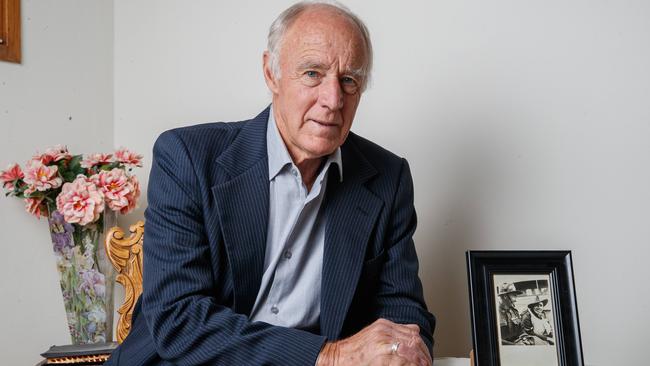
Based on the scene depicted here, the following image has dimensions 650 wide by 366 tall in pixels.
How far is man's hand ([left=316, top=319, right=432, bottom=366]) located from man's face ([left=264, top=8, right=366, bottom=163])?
1.36ft

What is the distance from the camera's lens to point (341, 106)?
143 centimetres

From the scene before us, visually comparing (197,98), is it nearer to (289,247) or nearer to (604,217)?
(289,247)

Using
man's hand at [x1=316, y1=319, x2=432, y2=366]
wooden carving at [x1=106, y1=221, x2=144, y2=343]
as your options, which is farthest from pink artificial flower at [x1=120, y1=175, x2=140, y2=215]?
man's hand at [x1=316, y1=319, x2=432, y2=366]

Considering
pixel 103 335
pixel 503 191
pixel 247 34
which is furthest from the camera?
pixel 247 34

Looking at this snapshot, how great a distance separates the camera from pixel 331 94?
1407 mm

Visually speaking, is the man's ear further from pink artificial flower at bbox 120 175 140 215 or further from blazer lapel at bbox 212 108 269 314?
pink artificial flower at bbox 120 175 140 215

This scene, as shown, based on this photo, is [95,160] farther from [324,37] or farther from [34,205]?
[324,37]

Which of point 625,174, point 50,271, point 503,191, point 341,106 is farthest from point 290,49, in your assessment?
point 50,271

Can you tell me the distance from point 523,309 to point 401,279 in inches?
12.7

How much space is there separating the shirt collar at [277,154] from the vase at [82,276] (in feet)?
2.78

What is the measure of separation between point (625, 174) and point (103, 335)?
5.41 feet

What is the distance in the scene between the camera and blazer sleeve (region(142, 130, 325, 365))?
1287 mm

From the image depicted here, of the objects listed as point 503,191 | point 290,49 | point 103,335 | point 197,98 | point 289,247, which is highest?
point 197,98

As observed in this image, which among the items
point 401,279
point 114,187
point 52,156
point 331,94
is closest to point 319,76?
point 331,94
